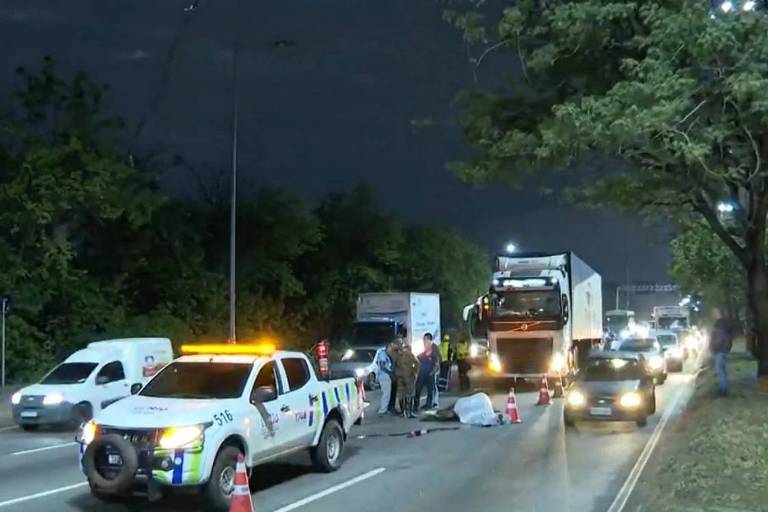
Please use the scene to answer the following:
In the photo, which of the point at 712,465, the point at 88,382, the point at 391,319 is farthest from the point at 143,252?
the point at 712,465

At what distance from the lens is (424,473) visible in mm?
14195

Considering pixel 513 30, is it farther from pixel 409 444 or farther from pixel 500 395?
pixel 500 395

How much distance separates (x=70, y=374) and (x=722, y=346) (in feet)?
45.0

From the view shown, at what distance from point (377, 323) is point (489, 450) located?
19806mm

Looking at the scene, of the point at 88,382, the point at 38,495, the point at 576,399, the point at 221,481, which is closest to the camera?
the point at 221,481

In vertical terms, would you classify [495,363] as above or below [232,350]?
below

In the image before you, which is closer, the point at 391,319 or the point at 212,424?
the point at 212,424

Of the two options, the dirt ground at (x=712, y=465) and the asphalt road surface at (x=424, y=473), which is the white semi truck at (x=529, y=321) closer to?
the asphalt road surface at (x=424, y=473)

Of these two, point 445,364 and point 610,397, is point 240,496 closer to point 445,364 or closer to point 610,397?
point 610,397

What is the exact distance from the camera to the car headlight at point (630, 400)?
62.6 feet

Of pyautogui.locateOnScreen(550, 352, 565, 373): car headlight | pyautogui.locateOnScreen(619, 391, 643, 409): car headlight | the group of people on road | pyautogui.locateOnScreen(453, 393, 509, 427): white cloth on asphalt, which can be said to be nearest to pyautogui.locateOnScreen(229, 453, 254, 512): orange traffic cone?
pyautogui.locateOnScreen(453, 393, 509, 427): white cloth on asphalt

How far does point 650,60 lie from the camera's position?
12.6 metres

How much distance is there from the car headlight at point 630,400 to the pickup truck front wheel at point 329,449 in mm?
6399

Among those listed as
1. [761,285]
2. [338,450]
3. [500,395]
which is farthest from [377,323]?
[338,450]
